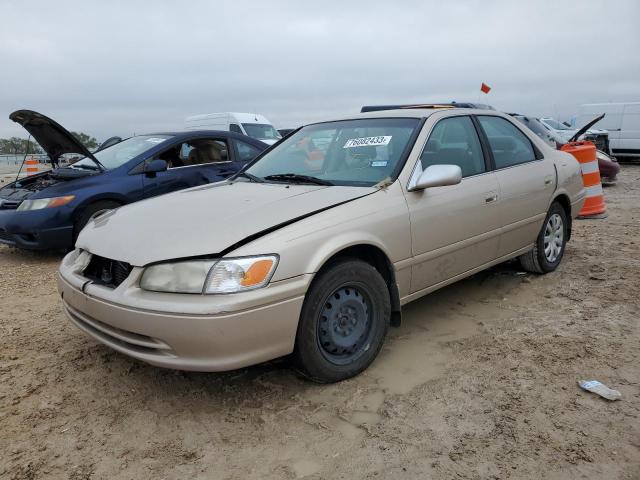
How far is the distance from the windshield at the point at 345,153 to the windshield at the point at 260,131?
1204 cm

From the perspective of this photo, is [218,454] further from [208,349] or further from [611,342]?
[611,342]

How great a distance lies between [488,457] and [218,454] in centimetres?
121

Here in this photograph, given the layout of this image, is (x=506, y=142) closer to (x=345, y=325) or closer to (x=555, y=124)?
(x=345, y=325)

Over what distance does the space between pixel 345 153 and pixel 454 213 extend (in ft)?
2.81

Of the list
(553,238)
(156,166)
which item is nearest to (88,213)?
(156,166)

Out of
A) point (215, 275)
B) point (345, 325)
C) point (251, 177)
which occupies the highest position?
point (251, 177)

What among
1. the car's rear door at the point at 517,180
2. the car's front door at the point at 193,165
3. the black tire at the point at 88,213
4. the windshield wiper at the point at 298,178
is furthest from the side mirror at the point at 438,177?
the black tire at the point at 88,213

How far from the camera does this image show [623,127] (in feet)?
56.0

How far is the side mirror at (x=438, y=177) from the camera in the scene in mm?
3184

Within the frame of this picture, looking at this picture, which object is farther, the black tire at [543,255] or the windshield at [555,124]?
the windshield at [555,124]

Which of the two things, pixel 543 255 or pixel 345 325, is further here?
pixel 543 255

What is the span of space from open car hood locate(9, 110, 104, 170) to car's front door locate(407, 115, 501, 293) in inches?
167

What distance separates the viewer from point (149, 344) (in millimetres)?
2566

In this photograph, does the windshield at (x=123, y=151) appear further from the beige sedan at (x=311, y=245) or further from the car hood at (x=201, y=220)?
the car hood at (x=201, y=220)
